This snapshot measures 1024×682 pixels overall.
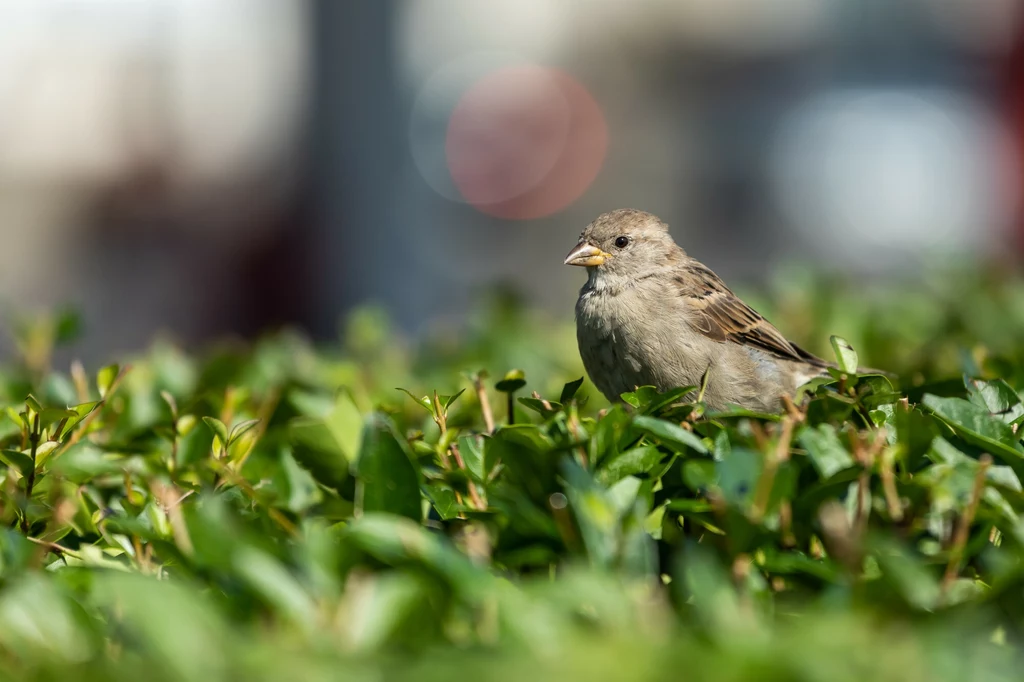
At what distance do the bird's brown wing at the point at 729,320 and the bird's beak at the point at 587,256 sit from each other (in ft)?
0.95

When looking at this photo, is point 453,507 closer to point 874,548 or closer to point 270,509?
point 270,509

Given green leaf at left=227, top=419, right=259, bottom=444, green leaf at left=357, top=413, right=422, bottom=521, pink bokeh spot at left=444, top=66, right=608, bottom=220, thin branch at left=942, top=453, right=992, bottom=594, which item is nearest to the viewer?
thin branch at left=942, top=453, right=992, bottom=594

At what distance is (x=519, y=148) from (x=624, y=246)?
1107 centimetres

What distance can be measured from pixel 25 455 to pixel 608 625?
48.8 inches

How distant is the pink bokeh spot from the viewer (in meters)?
15.3

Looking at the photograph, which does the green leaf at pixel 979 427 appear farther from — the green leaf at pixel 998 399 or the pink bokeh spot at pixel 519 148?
the pink bokeh spot at pixel 519 148

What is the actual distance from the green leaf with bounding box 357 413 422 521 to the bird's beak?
8.82 feet

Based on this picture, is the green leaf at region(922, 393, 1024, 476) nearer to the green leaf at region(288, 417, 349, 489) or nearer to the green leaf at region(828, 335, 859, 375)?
the green leaf at region(828, 335, 859, 375)

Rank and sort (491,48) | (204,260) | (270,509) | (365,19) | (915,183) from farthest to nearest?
(491,48)
(915,183)
(204,260)
(365,19)
(270,509)

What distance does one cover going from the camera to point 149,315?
1232 cm

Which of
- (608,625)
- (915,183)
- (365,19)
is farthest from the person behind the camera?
(915,183)

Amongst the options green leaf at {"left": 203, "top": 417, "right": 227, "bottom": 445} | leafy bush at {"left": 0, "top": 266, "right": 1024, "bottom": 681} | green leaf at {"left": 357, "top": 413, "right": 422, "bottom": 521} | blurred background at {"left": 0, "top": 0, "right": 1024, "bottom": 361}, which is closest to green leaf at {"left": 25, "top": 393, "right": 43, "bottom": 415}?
leafy bush at {"left": 0, "top": 266, "right": 1024, "bottom": 681}

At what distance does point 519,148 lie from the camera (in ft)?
51.3

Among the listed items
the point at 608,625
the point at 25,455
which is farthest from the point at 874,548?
the point at 25,455
